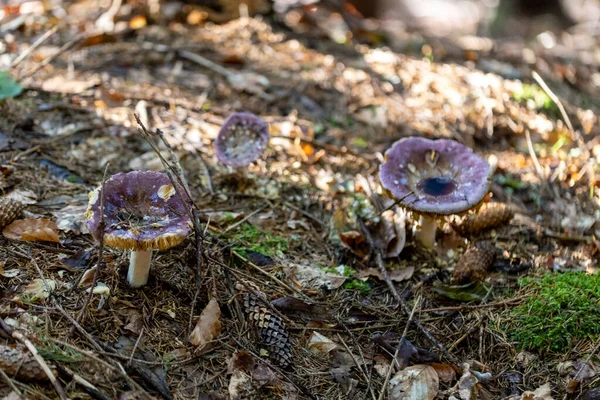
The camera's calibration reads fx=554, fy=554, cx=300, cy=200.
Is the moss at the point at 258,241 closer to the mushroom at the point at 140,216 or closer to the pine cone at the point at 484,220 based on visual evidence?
the mushroom at the point at 140,216

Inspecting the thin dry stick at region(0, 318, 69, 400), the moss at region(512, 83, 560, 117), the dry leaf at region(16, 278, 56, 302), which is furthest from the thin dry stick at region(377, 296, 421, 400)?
the moss at region(512, 83, 560, 117)

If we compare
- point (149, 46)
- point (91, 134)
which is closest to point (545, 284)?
point (91, 134)

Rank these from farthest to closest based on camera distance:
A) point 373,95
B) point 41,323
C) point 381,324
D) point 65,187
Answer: point 373,95 → point 65,187 → point 381,324 → point 41,323

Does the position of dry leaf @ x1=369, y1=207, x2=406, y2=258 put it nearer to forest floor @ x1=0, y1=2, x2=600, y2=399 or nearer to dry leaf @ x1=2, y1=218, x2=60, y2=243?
forest floor @ x1=0, y1=2, x2=600, y2=399

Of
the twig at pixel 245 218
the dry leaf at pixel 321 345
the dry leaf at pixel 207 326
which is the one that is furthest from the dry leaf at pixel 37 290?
the dry leaf at pixel 321 345

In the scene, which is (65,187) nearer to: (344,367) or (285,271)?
(285,271)

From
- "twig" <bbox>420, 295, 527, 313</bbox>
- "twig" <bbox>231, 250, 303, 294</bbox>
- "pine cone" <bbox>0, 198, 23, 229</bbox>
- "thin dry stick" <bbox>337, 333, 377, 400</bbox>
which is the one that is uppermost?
"pine cone" <bbox>0, 198, 23, 229</bbox>

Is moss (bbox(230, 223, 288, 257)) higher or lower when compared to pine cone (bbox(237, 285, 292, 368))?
lower
